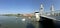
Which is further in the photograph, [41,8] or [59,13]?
[41,8]

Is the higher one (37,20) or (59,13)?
(59,13)

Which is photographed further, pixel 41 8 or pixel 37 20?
pixel 41 8

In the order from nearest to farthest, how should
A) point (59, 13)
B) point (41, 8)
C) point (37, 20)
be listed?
point (59, 13), point (37, 20), point (41, 8)

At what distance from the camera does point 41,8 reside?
5806cm

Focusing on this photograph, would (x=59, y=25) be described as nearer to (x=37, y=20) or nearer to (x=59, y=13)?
(x=59, y=13)

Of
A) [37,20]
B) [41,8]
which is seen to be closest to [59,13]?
[37,20]

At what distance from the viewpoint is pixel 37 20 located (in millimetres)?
53062

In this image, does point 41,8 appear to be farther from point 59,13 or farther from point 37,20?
point 59,13

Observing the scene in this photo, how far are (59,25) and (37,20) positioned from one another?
30031mm

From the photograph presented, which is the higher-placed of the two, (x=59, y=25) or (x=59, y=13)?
(x=59, y=13)

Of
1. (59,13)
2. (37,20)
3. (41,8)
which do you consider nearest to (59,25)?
(59,13)

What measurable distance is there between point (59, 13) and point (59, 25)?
2.28m

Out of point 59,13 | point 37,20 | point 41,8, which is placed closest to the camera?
point 59,13

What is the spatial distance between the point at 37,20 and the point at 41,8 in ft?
23.8
